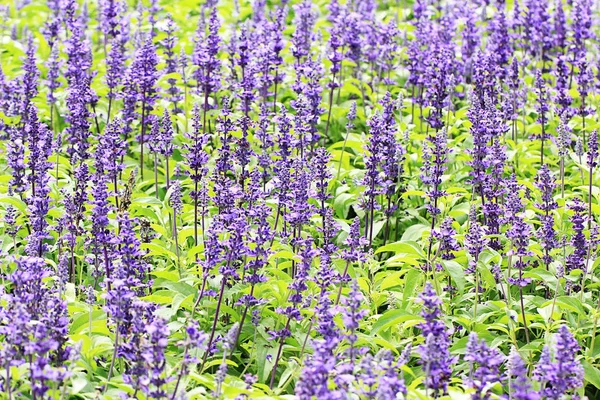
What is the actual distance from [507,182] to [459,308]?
45.2 inches

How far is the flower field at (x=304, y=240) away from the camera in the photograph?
639cm

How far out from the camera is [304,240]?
7504 millimetres

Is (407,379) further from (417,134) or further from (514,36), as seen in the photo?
(514,36)

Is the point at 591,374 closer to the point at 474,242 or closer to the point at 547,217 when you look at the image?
the point at 474,242

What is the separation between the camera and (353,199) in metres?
10.2

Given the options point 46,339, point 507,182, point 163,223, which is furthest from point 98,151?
point 507,182

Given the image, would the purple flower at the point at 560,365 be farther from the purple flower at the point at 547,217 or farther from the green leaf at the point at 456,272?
the purple flower at the point at 547,217

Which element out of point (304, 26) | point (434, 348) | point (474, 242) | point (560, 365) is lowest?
point (560, 365)

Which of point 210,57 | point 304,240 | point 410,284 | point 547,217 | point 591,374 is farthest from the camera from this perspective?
point 210,57

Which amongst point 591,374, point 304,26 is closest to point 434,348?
point 591,374

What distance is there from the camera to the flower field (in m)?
6.39

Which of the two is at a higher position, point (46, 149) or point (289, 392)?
point (46, 149)

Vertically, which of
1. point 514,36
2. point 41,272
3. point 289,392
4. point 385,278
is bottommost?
point 289,392

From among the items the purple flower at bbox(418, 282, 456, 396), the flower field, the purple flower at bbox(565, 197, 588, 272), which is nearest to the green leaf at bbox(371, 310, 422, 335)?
the flower field
